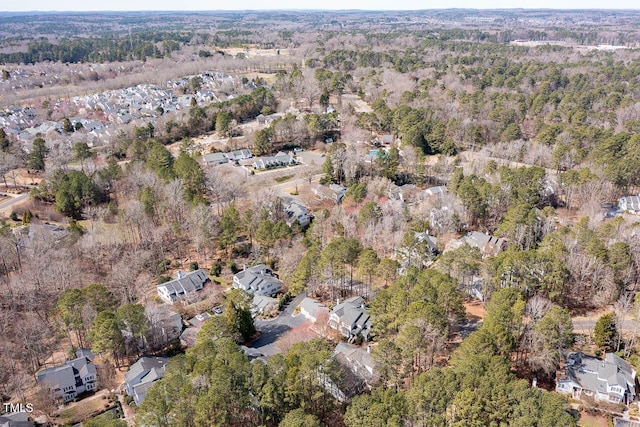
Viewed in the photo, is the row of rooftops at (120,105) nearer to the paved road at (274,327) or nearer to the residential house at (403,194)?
the residential house at (403,194)

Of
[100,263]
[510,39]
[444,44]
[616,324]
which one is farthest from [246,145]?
[510,39]

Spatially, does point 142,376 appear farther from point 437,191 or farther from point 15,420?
point 437,191

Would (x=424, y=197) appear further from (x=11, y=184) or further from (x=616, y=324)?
(x=11, y=184)

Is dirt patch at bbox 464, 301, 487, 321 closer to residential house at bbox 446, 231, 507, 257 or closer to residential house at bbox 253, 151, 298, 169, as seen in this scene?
residential house at bbox 446, 231, 507, 257

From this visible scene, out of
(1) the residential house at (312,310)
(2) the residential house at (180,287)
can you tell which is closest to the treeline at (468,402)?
(1) the residential house at (312,310)

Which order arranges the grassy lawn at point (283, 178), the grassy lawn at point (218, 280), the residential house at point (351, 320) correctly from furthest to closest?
the grassy lawn at point (283, 178) → the grassy lawn at point (218, 280) → the residential house at point (351, 320)
